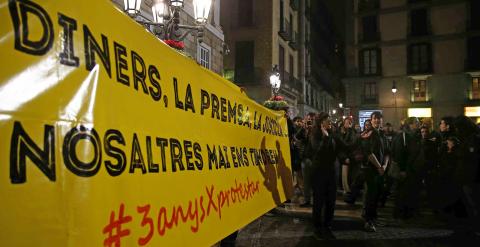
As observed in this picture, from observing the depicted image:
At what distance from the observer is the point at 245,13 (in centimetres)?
2825

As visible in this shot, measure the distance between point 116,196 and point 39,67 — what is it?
2.39ft

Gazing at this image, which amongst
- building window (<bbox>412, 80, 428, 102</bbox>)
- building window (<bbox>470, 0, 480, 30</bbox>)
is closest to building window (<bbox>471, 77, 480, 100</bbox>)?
building window (<bbox>412, 80, 428, 102</bbox>)

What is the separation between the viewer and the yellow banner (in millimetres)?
1653

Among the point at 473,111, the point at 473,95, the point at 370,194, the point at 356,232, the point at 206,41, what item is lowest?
the point at 356,232

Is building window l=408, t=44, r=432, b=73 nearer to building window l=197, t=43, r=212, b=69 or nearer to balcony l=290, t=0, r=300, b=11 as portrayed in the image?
balcony l=290, t=0, r=300, b=11

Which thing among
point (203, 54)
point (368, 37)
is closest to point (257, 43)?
point (203, 54)

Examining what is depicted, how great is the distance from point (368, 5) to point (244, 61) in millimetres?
22014

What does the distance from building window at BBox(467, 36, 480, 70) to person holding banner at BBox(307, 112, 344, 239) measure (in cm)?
3908

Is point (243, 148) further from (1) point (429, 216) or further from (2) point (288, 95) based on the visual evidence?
(2) point (288, 95)

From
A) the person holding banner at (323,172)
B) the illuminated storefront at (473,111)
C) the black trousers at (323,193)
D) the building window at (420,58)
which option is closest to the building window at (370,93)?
the building window at (420,58)

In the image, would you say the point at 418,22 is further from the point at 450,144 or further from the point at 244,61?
the point at 450,144

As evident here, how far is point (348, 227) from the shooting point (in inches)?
265

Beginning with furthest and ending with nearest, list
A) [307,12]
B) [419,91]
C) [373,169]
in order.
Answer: [419,91] → [307,12] → [373,169]

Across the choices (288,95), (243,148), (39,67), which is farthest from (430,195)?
(288,95)
